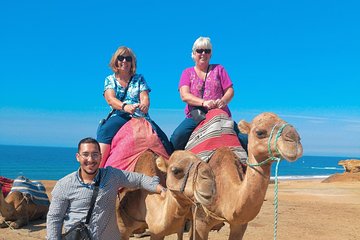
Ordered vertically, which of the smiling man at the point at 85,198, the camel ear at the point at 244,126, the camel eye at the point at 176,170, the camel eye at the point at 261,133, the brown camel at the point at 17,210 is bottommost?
the brown camel at the point at 17,210

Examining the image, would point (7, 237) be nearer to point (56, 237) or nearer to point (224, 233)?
point (224, 233)

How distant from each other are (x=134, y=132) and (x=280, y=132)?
192 cm

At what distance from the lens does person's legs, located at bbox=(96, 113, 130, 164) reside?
17.0 feet

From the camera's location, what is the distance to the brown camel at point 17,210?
9.07 meters

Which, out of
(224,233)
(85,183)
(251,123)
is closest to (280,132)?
(251,123)

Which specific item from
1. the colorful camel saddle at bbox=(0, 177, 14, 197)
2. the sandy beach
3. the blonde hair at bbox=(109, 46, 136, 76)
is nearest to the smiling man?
the blonde hair at bbox=(109, 46, 136, 76)

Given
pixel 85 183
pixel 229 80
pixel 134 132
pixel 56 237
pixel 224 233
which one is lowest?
pixel 224 233

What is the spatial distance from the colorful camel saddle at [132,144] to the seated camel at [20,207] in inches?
189

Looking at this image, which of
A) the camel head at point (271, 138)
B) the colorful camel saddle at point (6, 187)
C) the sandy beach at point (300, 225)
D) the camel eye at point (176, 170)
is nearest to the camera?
the camel head at point (271, 138)

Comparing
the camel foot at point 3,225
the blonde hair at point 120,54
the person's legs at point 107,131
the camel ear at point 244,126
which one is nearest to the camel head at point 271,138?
the camel ear at point 244,126

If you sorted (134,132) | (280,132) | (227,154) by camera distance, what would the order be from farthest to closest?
(134,132)
(227,154)
(280,132)

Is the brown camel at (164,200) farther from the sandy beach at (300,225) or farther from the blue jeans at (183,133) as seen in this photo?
the sandy beach at (300,225)

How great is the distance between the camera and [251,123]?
12.8 feet

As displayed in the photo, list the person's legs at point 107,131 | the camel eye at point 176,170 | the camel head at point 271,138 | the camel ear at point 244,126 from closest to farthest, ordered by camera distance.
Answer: the camel head at point 271,138, the camel eye at point 176,170, the camel ear at point 244,126, the person's legs at point 107,131
